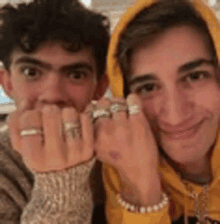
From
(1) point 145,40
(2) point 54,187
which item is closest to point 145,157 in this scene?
(2) point 54,187

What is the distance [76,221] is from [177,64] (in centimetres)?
47

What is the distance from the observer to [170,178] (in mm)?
717

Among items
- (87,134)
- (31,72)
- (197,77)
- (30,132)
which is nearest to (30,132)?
(30,132)

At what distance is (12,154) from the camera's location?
0.77 m

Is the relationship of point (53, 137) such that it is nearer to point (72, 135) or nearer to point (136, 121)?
point (72, 135)

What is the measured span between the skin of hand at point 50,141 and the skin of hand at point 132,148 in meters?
0.05

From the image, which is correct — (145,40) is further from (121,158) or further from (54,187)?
(54,187)

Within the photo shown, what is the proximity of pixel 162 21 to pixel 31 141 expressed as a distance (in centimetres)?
47

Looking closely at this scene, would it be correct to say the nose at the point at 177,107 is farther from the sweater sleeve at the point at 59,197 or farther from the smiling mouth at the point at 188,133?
the sweater sleeve at the point at 59,197

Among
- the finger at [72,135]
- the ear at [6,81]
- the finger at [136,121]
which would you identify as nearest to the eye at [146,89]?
the finger at [136,121]

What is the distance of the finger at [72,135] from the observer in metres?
0.48

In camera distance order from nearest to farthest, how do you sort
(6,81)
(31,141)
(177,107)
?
(31,141) < (177,107) < (6,81)

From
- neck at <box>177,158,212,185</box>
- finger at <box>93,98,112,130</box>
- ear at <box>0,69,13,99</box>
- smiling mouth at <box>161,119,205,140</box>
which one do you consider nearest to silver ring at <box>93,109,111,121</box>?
finger at <box>93,98,112,130</box>

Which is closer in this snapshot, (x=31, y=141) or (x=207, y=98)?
(x=31, y=141)
